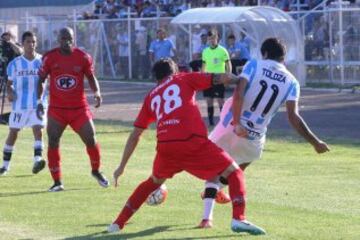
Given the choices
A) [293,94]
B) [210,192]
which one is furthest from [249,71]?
[210,192]

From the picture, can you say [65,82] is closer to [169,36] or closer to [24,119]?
[24,119]

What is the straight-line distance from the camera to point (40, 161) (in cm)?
1538

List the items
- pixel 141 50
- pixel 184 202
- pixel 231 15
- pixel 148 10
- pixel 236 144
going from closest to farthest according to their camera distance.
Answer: pixel 236 144 → pixel 184 202 → pixel 231 15 → pixel 141 50 → pixel 148 10

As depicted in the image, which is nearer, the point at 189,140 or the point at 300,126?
the point at 189,140

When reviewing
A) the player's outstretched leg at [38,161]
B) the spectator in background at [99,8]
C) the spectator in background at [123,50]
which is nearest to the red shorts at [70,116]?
the player's outstretched leg at [38,161]

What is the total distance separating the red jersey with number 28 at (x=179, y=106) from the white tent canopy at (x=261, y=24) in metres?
23.9

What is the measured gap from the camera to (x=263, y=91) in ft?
34.7

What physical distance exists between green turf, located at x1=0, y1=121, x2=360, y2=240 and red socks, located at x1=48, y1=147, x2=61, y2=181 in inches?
10.3

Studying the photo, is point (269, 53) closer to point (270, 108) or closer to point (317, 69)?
point (270, 108)

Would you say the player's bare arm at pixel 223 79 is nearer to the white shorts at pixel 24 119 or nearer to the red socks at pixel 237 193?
the red socks at pixel 237 193

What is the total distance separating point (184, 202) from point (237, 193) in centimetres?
258

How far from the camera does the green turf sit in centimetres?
1050

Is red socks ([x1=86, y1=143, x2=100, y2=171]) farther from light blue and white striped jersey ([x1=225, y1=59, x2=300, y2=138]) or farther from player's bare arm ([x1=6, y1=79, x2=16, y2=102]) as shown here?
light blue and white striped jersey ([x1=225, y1=59, x2=300, y2=138])

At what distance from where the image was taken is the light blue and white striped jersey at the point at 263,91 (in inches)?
415
